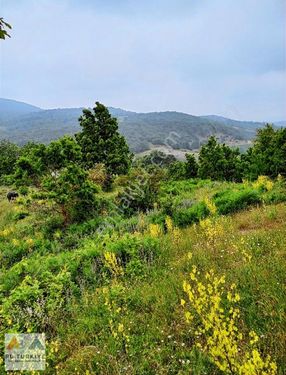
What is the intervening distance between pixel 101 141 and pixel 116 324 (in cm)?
1910

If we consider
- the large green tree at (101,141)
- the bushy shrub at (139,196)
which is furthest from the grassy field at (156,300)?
the large green tree at (101,141)

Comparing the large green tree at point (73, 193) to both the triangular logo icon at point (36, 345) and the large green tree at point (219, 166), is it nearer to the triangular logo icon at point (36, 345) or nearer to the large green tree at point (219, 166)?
the triangular logo icon at point (36, 345)

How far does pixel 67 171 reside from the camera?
14.5 metres

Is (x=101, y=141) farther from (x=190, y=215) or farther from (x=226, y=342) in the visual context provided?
(x=226, y=342)

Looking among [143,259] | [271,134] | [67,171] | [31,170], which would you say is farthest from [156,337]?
[271,134]

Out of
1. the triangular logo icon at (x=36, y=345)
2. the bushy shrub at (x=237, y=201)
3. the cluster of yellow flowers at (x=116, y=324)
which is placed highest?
the bushy shrub at (x=237, y=201)

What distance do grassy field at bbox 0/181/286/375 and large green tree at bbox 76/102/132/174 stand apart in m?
14.4

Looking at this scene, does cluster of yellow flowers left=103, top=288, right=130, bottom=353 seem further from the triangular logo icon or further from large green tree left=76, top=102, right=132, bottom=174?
large green tree left=76, top=102, right=132, bottom=174

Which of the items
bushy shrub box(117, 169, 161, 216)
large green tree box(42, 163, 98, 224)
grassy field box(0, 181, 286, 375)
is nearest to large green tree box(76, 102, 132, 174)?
bushy shrub box(117, 169, 161, 216)

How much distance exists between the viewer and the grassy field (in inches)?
149

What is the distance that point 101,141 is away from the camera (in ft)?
75.0

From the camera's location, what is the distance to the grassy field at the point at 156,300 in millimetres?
3789

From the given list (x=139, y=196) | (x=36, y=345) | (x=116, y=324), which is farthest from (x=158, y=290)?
(x=139, y=196)

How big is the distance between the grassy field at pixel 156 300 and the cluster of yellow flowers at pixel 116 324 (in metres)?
0.02
